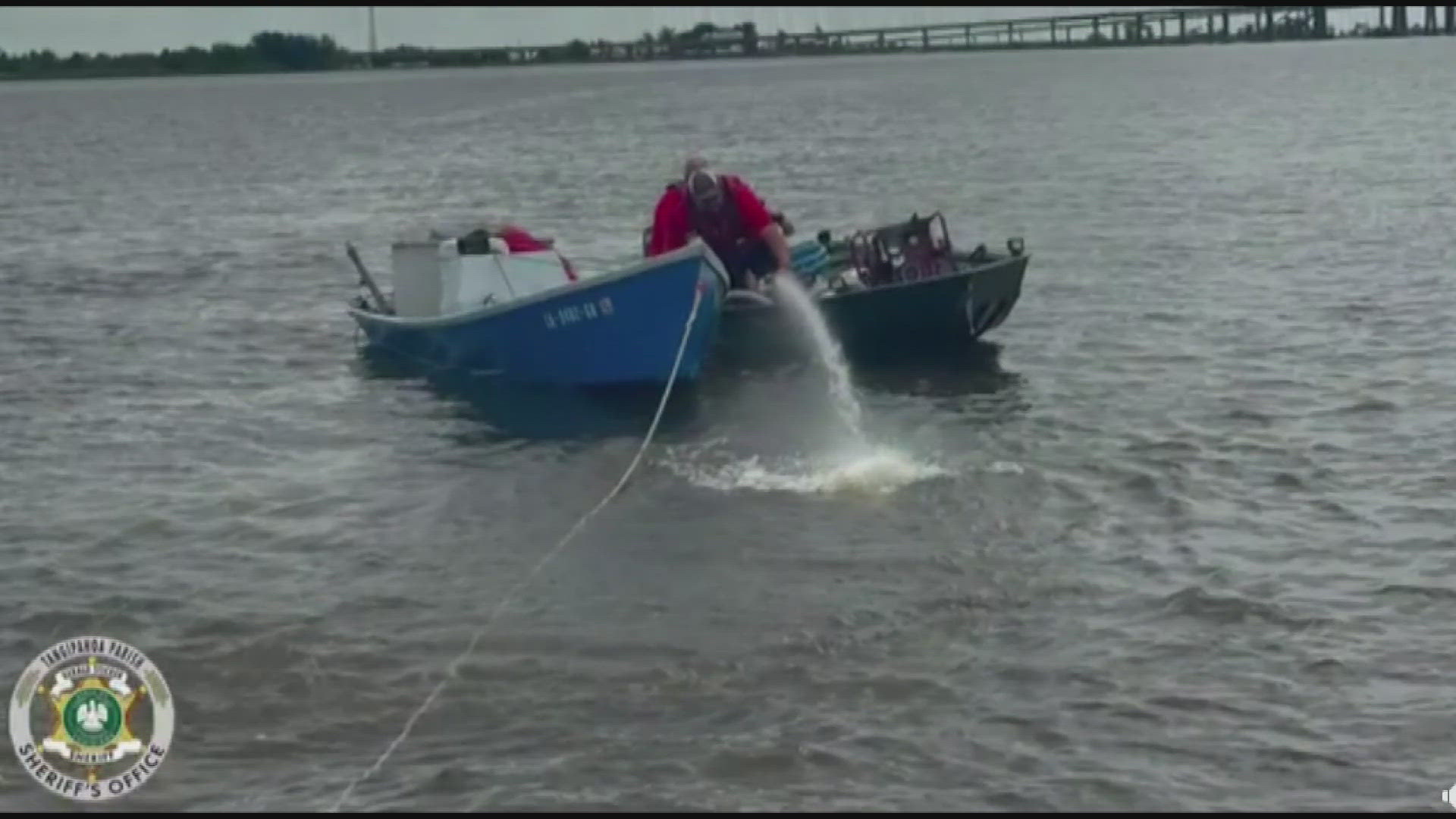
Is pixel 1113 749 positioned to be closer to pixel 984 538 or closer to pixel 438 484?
pixel 984 538

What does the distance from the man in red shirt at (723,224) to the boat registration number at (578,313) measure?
93 centimetres

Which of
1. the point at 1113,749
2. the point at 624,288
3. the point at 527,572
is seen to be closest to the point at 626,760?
the point at 1113,749

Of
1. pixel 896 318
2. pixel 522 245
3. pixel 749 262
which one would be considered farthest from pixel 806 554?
pixel 522 245

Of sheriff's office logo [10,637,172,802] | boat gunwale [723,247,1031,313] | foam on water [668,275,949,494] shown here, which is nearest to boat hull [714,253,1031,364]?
boat gunwale [723,247,1031,313]

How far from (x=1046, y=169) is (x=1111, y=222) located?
15551 millimetres

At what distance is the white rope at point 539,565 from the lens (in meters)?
12.3

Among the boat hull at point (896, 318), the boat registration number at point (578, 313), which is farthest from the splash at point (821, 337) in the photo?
the boat registration number at point (578, 313)

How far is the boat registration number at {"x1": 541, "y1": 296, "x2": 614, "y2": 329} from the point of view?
22.6 metres

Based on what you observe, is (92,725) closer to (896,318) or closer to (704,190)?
(704,190)

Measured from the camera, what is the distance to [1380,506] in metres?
17.3

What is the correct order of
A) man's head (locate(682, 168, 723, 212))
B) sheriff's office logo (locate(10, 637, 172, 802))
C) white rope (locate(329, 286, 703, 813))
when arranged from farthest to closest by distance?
1. man's head (locate(682, 168, 723, 212))
2. white rope (locate(329, 286, 703, 813))
3. sheriff's office logo (locate(10, 637, 172, 802))

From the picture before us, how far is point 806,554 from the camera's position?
16219 millimetres

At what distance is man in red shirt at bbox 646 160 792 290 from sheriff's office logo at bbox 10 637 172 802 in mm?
10185

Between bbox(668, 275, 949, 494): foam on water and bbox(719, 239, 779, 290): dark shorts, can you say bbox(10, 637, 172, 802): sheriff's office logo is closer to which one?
bbox(668, 275, 949, 494): foam on water
